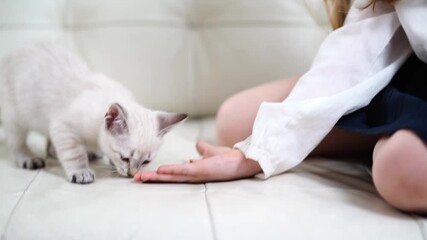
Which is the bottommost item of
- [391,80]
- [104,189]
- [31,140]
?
[31,140]

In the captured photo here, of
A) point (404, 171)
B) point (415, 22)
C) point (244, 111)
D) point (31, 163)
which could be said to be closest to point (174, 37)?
point (244, 111)

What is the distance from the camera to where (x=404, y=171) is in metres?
0.75

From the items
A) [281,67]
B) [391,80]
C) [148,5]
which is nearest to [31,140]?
[148,5]

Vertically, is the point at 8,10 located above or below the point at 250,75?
above

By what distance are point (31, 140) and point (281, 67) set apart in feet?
2.34

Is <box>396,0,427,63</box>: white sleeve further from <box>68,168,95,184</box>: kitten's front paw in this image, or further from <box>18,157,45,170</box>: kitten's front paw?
<box>18,157,45,170</box>: kitten's front paw

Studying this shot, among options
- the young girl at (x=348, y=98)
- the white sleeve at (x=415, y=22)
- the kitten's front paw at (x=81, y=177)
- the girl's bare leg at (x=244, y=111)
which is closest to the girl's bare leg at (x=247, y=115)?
the girl's bare leg at (x=244, y=111)

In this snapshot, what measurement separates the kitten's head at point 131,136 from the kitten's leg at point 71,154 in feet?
0.17

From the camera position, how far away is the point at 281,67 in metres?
1.41

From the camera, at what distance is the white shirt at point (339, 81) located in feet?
2.87

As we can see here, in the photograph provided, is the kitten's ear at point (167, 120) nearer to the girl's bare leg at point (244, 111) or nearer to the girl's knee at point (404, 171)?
the girl's bare leg at point (244, 111)

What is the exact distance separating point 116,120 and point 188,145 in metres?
0.30

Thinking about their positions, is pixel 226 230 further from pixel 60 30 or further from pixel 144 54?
pixel 60 30

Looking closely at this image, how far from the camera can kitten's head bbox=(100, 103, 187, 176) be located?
3.16 ft
